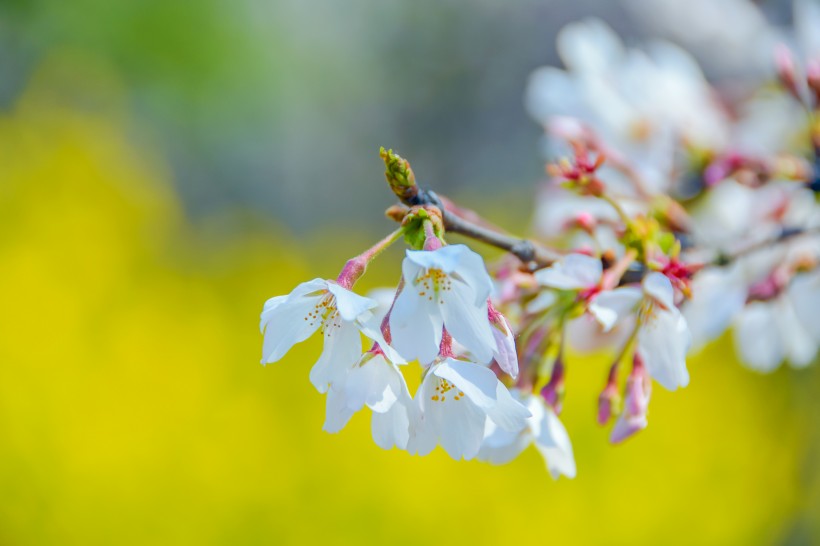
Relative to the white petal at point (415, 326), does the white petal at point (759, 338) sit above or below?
below

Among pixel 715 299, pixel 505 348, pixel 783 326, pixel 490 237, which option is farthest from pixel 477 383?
pixel 783 326

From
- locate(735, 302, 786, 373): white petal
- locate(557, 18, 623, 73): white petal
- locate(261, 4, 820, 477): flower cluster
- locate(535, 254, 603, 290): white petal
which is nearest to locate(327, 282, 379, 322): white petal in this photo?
locate(261, 4, 820, 477): flower cluster

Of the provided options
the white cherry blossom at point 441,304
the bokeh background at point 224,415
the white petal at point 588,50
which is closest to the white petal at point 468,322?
the white cherry blossom at point 441,304

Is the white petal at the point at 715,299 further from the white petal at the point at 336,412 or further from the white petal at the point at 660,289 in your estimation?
the white petal at the point at 336,412

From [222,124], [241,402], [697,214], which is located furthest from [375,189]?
[697,214]

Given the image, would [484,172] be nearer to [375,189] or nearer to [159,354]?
[375,189]

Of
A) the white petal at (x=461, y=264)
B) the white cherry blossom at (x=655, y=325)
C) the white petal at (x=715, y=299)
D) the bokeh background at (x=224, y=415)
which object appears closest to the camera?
the white petal at (x=461, y=264)

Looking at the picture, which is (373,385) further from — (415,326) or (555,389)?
(555,389)
